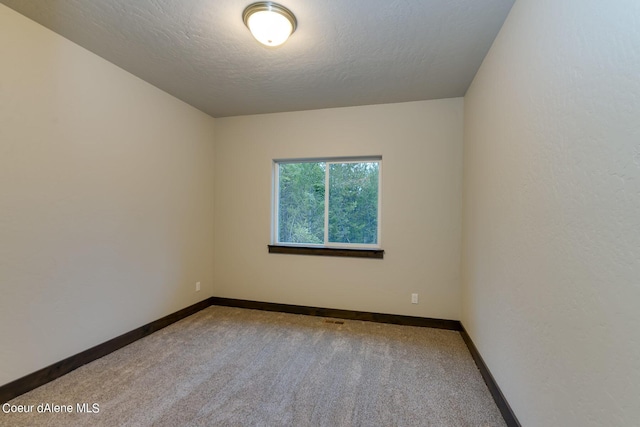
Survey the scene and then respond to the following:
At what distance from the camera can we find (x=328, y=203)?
3.43 meters

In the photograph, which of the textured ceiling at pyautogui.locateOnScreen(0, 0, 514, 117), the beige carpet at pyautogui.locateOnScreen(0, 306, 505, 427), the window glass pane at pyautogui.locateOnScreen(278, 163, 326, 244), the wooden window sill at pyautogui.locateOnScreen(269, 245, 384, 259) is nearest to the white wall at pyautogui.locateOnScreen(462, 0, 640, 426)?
the textured ceiling at pyautogui.locateOnScreen(0, 0, 514, 117)

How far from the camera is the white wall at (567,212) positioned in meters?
0.83

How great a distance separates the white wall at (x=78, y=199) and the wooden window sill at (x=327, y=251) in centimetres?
118

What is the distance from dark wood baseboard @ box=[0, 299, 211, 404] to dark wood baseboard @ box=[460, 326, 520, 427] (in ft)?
10.1

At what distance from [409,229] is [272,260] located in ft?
5.79

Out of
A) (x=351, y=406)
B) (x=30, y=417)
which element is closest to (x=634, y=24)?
(x=351, y=406)

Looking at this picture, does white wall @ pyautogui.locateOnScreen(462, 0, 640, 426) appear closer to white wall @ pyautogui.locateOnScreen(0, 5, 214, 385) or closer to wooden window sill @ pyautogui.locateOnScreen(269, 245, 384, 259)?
wooden window sill @ pyautogui.locateOnScreen(269, 245, 384, 259)

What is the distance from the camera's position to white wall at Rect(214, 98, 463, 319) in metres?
2.98

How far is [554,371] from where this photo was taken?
3.86 ft

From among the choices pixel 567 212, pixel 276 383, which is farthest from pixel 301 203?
pixel 567 212

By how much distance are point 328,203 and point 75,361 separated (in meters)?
2.76

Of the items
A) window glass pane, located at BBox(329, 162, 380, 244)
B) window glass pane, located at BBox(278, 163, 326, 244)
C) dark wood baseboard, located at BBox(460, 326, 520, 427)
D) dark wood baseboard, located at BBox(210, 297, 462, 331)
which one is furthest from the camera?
window glass pane, located at BBox(278, 163, 326, 244)

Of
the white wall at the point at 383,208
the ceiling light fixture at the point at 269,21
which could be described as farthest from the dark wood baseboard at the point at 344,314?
the ceiling light fixture at the point at 269,21

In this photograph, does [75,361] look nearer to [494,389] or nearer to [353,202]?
[353,202]
